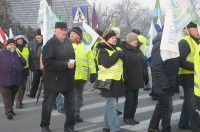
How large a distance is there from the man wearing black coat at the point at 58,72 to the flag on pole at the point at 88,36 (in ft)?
1.94

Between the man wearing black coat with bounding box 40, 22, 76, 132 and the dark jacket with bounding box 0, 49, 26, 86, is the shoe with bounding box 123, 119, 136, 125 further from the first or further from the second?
the dark jacket with bounding box 0, 49, 26, 86

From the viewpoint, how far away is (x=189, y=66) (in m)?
6.31

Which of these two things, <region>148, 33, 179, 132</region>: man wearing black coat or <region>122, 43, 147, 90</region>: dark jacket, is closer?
<region>148, 33, 179, 132</region>: man wearing black coat

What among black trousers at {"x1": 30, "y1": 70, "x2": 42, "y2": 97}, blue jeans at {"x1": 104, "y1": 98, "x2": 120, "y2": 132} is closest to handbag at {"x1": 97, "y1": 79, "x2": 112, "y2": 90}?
blue jeans at {"x1": 104, "y1": 98, "x2": 120, "y2": 132}

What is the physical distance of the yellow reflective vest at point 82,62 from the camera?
7867 millimetres

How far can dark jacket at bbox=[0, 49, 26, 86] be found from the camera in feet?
27.7

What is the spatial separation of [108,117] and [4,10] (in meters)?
12.6

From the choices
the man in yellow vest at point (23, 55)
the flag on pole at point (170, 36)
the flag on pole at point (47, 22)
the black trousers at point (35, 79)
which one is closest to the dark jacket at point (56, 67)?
the flag on pole at point (47, 22)

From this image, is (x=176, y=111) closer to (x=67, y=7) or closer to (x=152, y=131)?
(x=152, y=131)

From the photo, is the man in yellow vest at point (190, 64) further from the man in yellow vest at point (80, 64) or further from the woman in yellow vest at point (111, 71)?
the man in yellow vest at point (80, 64)

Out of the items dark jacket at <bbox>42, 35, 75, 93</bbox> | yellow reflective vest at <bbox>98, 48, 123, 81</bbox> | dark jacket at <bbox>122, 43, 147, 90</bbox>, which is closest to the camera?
dark jacket at <bbox>42, 35, 75, 93</bbox>

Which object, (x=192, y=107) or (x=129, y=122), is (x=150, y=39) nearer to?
(x=129, y=122)

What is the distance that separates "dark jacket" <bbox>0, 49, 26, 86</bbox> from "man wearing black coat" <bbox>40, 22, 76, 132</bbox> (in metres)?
1.94

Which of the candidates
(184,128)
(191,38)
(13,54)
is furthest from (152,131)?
(13,54)
